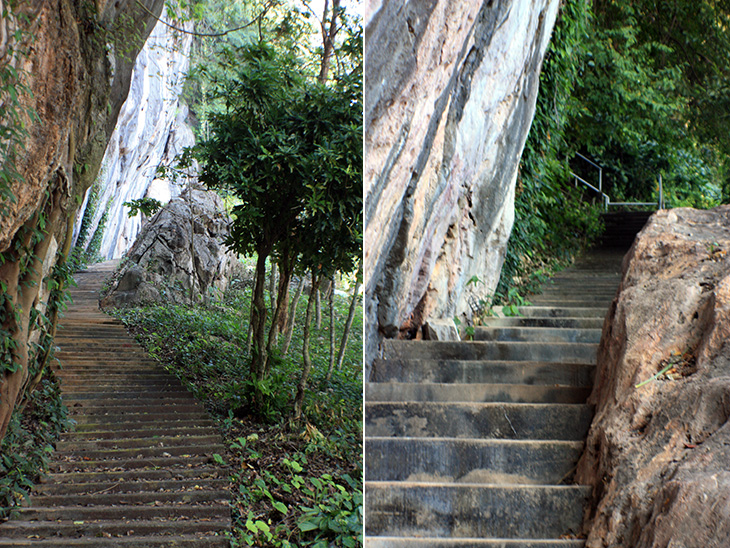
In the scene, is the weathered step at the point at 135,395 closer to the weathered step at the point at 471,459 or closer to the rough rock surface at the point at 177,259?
the rough rock surface at the point at 177,259

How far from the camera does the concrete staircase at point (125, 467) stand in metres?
4.09

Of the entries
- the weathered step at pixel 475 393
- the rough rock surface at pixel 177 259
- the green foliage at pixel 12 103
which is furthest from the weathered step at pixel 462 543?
the rough rock surface at pixel 177 259

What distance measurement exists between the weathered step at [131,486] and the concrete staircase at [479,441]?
7.67 ft

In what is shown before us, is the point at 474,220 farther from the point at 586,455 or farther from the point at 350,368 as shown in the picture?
the point at 350,368

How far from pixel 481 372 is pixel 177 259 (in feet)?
30.5

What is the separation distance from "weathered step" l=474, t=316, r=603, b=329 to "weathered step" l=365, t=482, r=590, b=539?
247 cm

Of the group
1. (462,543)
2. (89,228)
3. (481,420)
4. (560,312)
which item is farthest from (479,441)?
(89,228)

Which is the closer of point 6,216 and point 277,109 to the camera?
point 6,216

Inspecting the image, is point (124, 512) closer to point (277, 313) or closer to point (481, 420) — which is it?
point (277, 313)

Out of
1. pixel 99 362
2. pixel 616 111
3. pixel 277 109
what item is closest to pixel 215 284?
pixel 99 362

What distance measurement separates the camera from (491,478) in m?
2.34

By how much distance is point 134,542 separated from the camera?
13.0 ft

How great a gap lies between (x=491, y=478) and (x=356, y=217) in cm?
343

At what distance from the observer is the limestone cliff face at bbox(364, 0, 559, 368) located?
2471 mm
